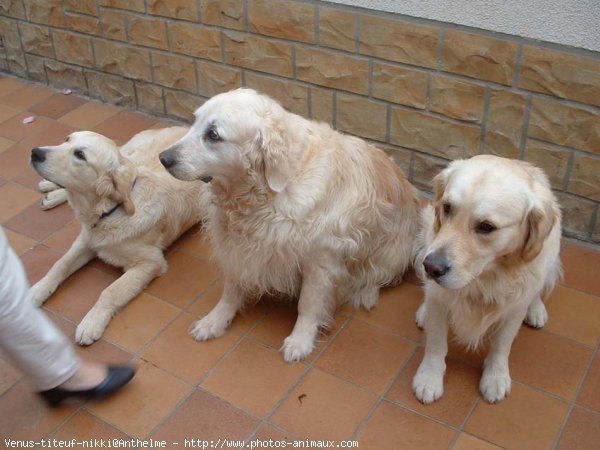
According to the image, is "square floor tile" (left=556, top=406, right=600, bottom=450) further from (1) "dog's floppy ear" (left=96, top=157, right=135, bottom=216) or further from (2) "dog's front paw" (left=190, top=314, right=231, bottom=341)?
(1) "dog's floppy ear" (left=96, top=157, right=135, bottom=216)

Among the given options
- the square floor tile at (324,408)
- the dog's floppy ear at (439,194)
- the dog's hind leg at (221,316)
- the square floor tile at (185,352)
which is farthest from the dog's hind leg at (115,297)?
the dog's floppy ear at (439,194)

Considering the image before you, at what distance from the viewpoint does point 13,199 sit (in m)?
4.08

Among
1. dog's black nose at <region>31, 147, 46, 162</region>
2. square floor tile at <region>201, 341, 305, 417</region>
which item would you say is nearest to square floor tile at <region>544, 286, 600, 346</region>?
square floor tile at <region>201, 341, 305, 417</region>

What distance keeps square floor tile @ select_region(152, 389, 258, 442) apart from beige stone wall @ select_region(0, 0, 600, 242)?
1849 millimetres

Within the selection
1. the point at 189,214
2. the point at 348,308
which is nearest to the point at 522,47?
the point at 348,308

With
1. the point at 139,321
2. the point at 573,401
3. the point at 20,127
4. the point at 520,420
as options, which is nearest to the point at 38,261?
the point at 139,321

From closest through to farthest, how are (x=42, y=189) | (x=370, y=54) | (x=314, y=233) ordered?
(x=314, y=233) → (x=370, y=54) → (x=42, y=189)

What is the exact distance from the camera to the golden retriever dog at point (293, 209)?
261 centimetres

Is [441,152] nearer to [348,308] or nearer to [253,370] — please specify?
[348,308]

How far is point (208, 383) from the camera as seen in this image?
2850mm

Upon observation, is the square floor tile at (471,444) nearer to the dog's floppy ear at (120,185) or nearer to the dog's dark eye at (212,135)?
the dog's dark eye at (212,135)

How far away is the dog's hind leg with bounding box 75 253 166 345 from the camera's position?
3066 mm

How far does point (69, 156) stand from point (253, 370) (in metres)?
1.39

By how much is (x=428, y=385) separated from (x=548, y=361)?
59 cm
